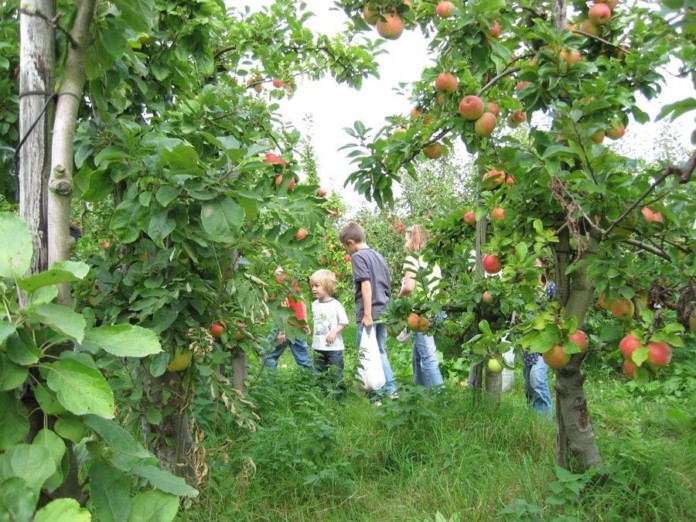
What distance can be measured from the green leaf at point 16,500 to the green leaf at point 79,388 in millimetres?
118

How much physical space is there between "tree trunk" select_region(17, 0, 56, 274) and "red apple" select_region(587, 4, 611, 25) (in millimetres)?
2335

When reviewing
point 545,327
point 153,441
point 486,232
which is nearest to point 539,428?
point 486,232

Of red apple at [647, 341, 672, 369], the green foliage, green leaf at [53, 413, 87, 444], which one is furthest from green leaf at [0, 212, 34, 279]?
red apple at [647, 341, 672, 369]

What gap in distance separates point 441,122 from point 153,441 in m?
1.80

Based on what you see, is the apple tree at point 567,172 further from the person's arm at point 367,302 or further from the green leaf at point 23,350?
the person's arm at point 367,302

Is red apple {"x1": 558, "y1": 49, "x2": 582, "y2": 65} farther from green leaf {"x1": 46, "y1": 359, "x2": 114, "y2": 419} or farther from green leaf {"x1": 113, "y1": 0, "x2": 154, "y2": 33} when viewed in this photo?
green leaf {"x1": 46, "y1": 359, "x2": 114, "y2": 419}

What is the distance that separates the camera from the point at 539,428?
130 inches

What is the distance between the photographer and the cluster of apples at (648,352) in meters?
1.92

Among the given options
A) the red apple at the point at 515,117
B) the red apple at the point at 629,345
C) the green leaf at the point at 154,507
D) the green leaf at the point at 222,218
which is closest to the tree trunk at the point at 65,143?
the green leaf at the point at 154,507

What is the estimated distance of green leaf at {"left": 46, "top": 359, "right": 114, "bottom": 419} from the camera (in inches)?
31.8

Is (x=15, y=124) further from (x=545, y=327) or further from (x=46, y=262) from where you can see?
(x=545, y=327)

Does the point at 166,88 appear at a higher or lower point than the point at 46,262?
higher

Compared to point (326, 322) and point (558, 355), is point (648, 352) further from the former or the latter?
point (326, 322)

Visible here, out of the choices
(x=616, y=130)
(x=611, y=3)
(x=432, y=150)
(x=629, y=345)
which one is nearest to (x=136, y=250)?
(x=432, y=150)
